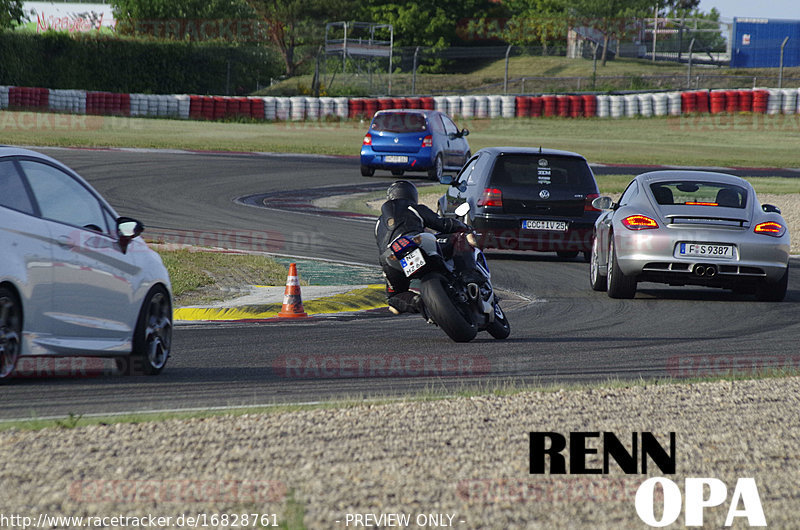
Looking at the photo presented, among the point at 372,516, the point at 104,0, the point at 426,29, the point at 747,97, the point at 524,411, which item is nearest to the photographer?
the point at 372,516

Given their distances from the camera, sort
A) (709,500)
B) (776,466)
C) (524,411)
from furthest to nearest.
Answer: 1. (524,411)
2. (776,466)
3. (709,500)

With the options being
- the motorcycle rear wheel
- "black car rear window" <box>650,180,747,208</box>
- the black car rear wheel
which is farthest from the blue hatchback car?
the motorcycle rear wheel

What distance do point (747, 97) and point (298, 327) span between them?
4732 centimetres

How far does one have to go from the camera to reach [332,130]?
1982 inches

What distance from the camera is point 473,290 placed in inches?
371

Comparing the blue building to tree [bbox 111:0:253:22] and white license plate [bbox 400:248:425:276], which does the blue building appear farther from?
white license plate [bbox 400:248:425:276]

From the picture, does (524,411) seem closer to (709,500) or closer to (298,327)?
(709,500)

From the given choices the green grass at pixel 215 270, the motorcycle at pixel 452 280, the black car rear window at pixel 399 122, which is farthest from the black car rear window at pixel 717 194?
the black car rear window at pixel 399 122

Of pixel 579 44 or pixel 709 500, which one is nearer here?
pixel 709 500

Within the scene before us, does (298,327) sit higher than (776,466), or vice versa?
(776,466)

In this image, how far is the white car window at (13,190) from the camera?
6.59 m

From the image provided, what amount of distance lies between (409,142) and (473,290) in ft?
63.0

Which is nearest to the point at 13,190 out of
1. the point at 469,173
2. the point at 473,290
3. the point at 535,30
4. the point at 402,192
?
the point at 402,192

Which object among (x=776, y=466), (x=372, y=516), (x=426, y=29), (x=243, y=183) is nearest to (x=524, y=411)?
(x=776, y=466)
